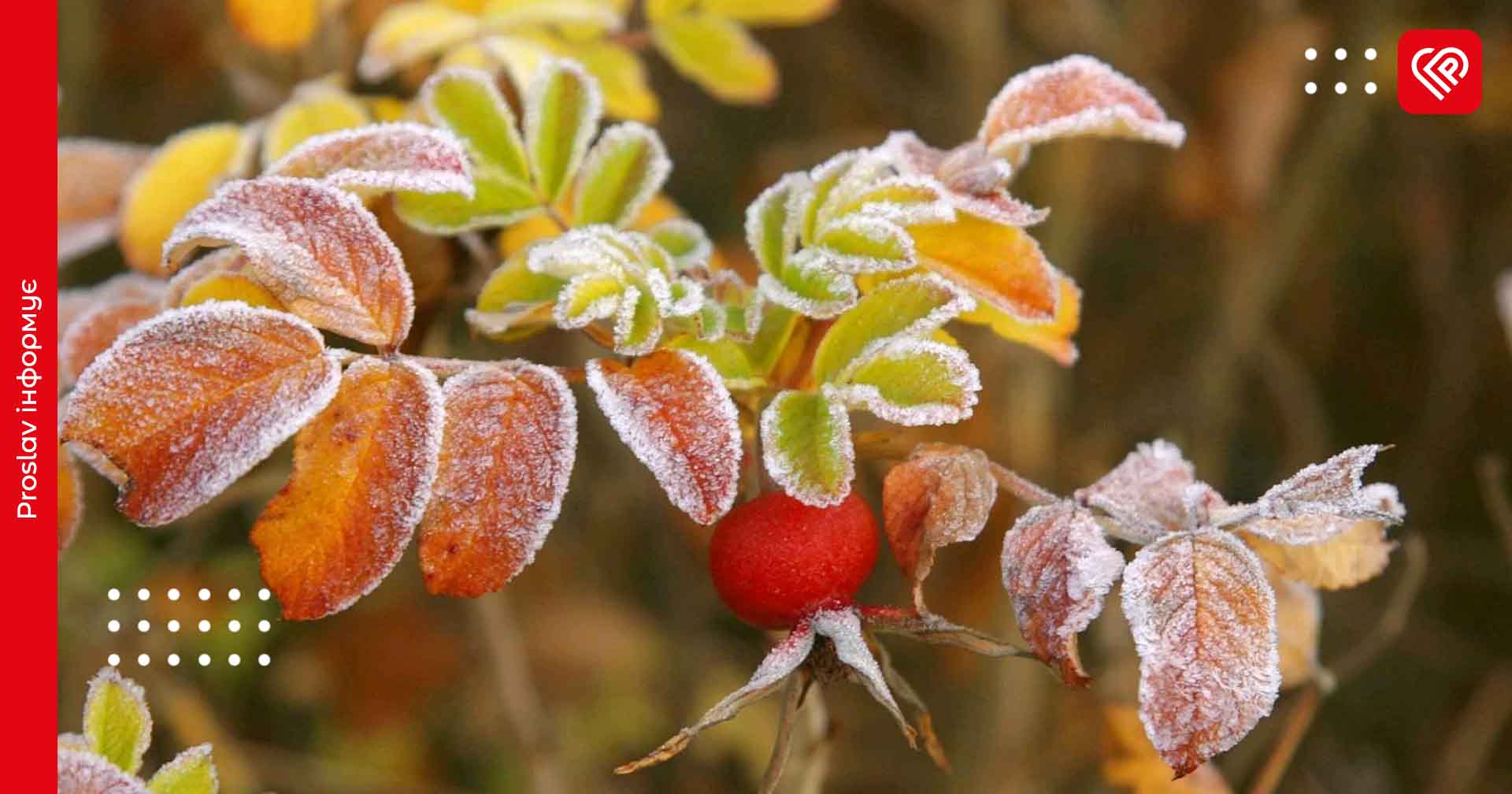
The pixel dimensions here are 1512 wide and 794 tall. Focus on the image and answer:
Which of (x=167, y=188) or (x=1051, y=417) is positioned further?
(x=1051, y=417)

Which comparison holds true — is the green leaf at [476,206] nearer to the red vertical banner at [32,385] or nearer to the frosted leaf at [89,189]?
the red vertical banner at [32,385]

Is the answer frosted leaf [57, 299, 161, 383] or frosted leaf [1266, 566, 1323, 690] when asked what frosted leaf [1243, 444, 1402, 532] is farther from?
frosted leaf [57, 299, 161, 383]

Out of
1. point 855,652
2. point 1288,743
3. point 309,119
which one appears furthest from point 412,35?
point 1288,743

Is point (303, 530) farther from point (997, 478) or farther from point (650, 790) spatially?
point (650, 790)

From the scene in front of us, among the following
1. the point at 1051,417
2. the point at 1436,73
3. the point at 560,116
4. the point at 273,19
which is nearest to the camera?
the point at 560,116

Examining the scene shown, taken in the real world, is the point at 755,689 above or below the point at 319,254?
below

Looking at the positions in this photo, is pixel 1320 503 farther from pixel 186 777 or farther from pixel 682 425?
pixel 186 777
